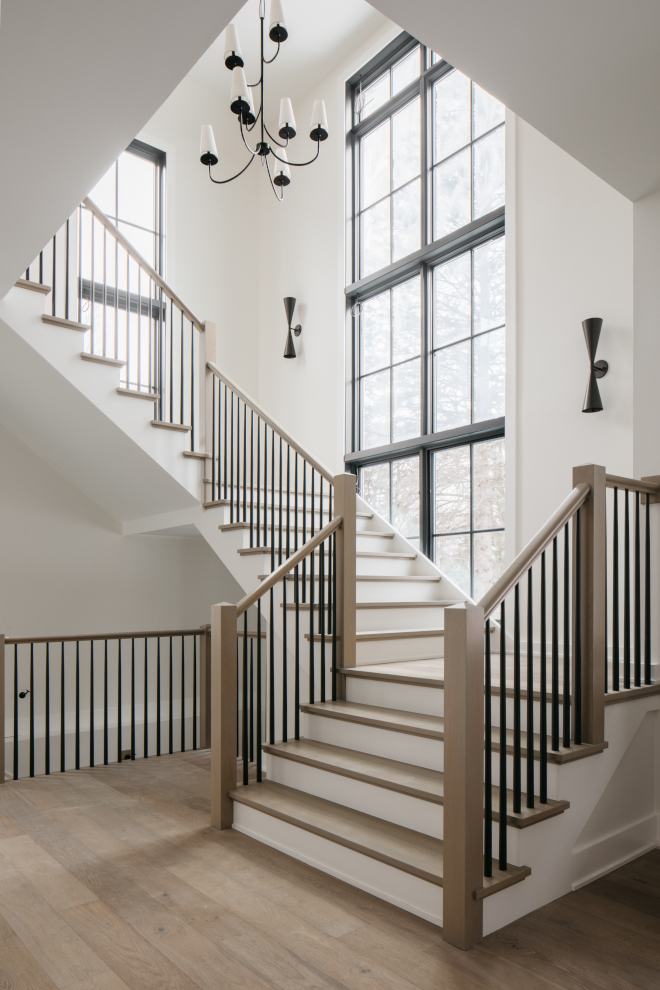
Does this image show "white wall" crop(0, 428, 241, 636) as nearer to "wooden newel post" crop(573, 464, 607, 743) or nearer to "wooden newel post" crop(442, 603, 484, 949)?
"wooden newel post" crop(573, 464, 607, 743)

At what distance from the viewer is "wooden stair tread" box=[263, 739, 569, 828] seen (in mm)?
2656

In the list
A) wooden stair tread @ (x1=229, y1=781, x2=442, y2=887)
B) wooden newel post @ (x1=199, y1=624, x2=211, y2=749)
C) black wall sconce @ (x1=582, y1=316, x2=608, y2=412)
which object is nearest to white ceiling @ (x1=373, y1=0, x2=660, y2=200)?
black wall sconce @ (x1=582, y1=316, x2=608, y2=412)

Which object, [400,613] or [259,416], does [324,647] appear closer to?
[400,613]

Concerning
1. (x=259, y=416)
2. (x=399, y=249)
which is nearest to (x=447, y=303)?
(x=399, y=249)

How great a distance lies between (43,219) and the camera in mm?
3496

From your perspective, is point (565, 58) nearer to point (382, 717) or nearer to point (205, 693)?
point (382, 717)

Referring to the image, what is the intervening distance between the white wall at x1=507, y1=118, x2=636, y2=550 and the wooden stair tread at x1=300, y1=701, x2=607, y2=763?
177 centimetres

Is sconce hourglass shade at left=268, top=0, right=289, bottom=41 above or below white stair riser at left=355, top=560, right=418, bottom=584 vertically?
above

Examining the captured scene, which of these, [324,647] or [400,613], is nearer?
[324,647]

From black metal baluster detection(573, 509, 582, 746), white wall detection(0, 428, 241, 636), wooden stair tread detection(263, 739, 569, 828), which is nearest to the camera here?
wooden stair tread detection(263, 739, 569, 828)

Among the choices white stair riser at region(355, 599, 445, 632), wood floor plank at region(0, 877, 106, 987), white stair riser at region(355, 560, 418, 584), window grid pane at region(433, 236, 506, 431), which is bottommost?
wood floor plank at region(0, 877, 106, 987)

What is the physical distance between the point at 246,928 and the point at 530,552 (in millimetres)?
1741

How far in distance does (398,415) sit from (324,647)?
283 centimetres

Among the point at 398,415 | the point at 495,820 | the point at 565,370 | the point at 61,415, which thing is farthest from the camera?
the point at 398,415
